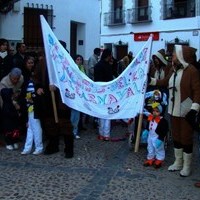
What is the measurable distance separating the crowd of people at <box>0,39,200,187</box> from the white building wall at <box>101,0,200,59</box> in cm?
1966

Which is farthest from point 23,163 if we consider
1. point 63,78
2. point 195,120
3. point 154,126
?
point 195,120

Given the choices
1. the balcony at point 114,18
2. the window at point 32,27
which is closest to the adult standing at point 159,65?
the window at point 32,27

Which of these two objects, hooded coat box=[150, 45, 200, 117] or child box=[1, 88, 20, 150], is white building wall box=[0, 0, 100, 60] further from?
hooded coat box=[150, 45, 200, 117]

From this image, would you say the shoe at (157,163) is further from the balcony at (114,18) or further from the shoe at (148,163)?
the balcony at (114,18)

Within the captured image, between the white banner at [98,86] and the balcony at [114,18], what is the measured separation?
26908mm

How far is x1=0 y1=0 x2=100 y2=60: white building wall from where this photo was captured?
41.9 feet

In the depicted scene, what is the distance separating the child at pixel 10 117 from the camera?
775cm

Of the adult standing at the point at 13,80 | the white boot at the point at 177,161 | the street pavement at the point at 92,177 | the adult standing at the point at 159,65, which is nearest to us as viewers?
the street pavement at the point at 92,177

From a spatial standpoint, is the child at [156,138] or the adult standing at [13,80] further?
the adult standing at [13,80]

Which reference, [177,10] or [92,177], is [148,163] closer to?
[92,177]

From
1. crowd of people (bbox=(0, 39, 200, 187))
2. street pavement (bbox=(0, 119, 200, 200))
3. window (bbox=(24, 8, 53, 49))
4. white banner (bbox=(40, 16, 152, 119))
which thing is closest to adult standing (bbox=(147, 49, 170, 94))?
crowd of people (bbox=(0, 39, 200, 187))

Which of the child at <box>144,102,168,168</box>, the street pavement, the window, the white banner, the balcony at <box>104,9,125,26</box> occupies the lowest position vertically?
the street pavement

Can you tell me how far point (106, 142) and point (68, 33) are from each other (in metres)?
7.16

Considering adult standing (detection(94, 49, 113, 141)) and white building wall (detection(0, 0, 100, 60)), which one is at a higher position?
white building wall (detection(0, 0, 100, 60))
